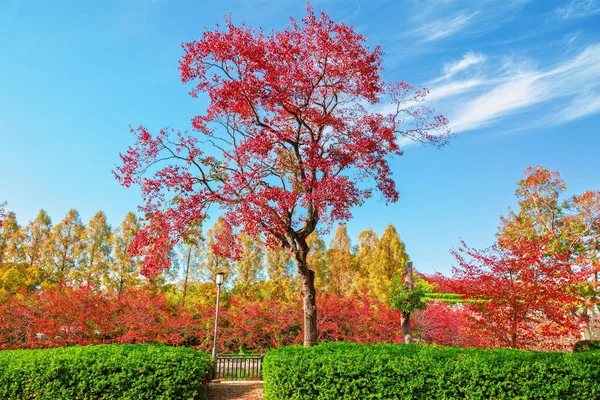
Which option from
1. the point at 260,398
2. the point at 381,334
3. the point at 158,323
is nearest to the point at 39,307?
the point at 158,323

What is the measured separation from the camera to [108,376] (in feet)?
24.7

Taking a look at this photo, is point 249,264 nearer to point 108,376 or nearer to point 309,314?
point 309,314

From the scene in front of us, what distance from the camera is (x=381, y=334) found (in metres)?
14.9

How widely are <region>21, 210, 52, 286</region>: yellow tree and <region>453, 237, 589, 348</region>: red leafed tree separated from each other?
23.5 m

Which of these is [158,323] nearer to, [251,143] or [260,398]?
[260,398]

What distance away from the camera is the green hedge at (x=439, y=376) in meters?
6.78

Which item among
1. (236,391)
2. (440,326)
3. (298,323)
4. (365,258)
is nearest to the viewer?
(236,391)

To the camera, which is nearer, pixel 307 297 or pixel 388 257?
pixel 307 297

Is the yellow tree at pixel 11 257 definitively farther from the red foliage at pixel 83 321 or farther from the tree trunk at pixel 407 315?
the tree trunk at pixel 407 315

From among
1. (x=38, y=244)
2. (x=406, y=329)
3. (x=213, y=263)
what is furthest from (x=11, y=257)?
(x=406, y=329)

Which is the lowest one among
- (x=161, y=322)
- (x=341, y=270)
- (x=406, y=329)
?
(x=406, y=329)

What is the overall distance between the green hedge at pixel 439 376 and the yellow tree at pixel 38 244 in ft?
72.6

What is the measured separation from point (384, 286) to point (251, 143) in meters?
13.7

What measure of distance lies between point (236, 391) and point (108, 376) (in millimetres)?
2912
